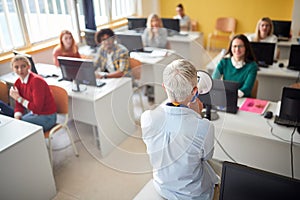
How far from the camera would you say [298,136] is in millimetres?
1972

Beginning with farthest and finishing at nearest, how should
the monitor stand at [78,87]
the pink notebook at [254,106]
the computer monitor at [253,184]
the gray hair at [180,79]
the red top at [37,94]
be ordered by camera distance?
the monitor stand at [78,87]
the red top at [37,94]
the pink notebook at [254,106]
the gray hair at [180,79]
the computer monitor at [253,184]

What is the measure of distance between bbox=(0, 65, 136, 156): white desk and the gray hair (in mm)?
896

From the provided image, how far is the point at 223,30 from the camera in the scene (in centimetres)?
598

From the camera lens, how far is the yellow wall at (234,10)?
538cm

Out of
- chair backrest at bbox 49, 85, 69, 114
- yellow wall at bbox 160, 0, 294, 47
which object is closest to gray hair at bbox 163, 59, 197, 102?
chair backrest at bbox 49, 85, 69, 114

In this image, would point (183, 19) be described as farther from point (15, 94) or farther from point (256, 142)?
point (256, 142)

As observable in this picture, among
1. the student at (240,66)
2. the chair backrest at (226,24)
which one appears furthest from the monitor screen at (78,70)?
the chair backrest at (226,24)

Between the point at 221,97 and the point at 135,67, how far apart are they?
1.86 feet

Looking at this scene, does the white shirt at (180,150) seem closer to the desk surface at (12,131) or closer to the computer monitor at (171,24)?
the desk surface at (12,131)

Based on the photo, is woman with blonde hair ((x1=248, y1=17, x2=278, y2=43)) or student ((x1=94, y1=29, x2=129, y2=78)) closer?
student ((x1=94, y1=29, x2=129, y2=78))

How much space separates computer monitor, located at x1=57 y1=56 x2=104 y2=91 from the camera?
2619mm

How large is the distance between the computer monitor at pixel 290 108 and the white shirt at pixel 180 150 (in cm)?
83

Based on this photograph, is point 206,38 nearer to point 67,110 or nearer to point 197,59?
point 67,110

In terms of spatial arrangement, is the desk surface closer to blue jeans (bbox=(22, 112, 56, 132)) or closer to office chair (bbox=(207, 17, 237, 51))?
blue jeans (bbox=(22, 112, 56, 132))
